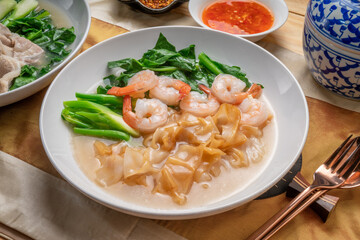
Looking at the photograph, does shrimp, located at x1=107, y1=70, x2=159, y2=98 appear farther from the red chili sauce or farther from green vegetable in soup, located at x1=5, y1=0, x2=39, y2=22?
green vegetable in soup, located at x1=5, y1=0, x2=39, y2=22

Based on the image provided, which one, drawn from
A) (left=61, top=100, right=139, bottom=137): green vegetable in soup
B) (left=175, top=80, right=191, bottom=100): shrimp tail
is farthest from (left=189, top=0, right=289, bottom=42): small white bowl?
(left=61, top=100, right=139, bottom=137): green vegetable in soup

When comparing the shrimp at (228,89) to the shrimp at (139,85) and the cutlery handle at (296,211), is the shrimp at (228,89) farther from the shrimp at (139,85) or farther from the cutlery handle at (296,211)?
the cutlery handle at (296,211)

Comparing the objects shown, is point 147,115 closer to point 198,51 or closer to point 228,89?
point 228,89

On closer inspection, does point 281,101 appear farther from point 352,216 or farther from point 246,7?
point 246,7

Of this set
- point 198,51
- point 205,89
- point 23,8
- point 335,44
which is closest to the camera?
point 335,44

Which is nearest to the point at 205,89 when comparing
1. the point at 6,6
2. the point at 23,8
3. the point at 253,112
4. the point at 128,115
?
the point at 253,112
